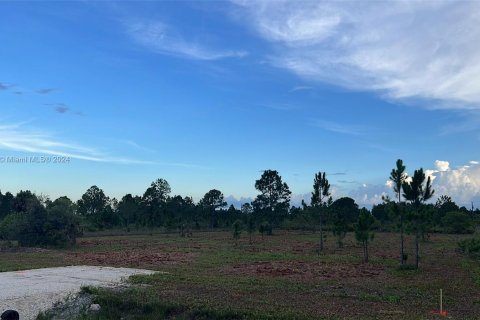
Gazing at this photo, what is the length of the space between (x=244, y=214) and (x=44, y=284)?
6943cm

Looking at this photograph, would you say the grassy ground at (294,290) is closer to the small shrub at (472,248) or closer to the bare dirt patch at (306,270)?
the bare dirt patch at (306,270)

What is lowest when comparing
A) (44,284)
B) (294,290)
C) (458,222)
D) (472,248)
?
(44,284)

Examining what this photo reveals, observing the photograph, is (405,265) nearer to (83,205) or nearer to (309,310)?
(309,310)

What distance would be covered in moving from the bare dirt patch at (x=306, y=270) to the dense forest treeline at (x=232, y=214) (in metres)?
4.96

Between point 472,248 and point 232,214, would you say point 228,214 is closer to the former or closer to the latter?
point 232,214

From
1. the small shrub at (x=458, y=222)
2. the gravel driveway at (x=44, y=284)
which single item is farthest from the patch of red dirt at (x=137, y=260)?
the small shrub at (x=458, y=222)

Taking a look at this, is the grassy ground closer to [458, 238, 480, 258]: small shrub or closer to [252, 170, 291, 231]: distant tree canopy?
[458, 238, 480, 258]: small shrub

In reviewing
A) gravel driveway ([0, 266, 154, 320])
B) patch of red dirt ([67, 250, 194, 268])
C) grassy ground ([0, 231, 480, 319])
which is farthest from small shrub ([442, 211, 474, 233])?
gravel driveway ([0, 266, 154, 320])

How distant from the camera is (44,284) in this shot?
19297mm

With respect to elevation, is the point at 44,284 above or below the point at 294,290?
below

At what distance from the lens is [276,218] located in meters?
81.8

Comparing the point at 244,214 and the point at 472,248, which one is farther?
the point at 244,214

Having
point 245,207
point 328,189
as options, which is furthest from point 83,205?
point 328,189

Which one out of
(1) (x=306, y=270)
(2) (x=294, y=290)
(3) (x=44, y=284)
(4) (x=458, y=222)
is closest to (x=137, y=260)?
(3) (x=44, y=284)
